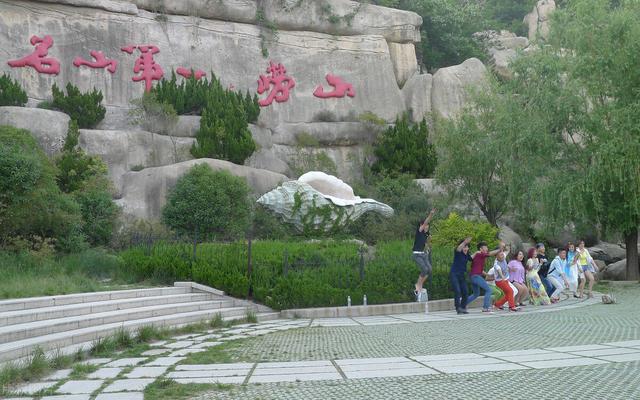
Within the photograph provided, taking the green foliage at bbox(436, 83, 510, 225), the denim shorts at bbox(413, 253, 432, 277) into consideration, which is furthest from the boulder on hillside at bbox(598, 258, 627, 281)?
the denim shorts at bbox(413, 253, 432, 277)

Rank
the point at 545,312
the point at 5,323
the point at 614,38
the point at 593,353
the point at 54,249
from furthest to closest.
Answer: the point at 614,38, the point at 54,249, the point at 545,312, the point at 5,323, the point at 593,353

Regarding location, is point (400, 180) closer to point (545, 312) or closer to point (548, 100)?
point (548, 100)

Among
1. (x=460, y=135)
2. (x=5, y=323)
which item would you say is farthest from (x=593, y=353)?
(x=460, y=135)

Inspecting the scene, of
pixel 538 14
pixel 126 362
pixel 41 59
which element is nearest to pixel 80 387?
pixel 126 362

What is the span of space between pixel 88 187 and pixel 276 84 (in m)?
12.7

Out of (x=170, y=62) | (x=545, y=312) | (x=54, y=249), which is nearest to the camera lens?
(x=545, y=312)

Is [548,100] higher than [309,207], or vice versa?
[548,100]

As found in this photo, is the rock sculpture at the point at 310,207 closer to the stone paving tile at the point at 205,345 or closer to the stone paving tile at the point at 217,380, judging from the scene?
the stone paving tile at the point at 205,345

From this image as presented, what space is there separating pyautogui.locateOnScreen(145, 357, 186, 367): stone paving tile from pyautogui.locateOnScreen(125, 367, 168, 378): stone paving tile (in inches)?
8.5

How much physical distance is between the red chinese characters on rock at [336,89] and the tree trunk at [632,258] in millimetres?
16333

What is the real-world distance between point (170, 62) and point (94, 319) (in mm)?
21578

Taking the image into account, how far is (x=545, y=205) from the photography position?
18297 millimetres

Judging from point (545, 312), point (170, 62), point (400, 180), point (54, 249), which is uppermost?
point (170, 62)

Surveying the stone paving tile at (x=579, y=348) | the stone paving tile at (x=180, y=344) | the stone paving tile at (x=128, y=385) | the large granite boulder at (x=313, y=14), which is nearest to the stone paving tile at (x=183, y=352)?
the stone paving tile at (x=180, y=344)
